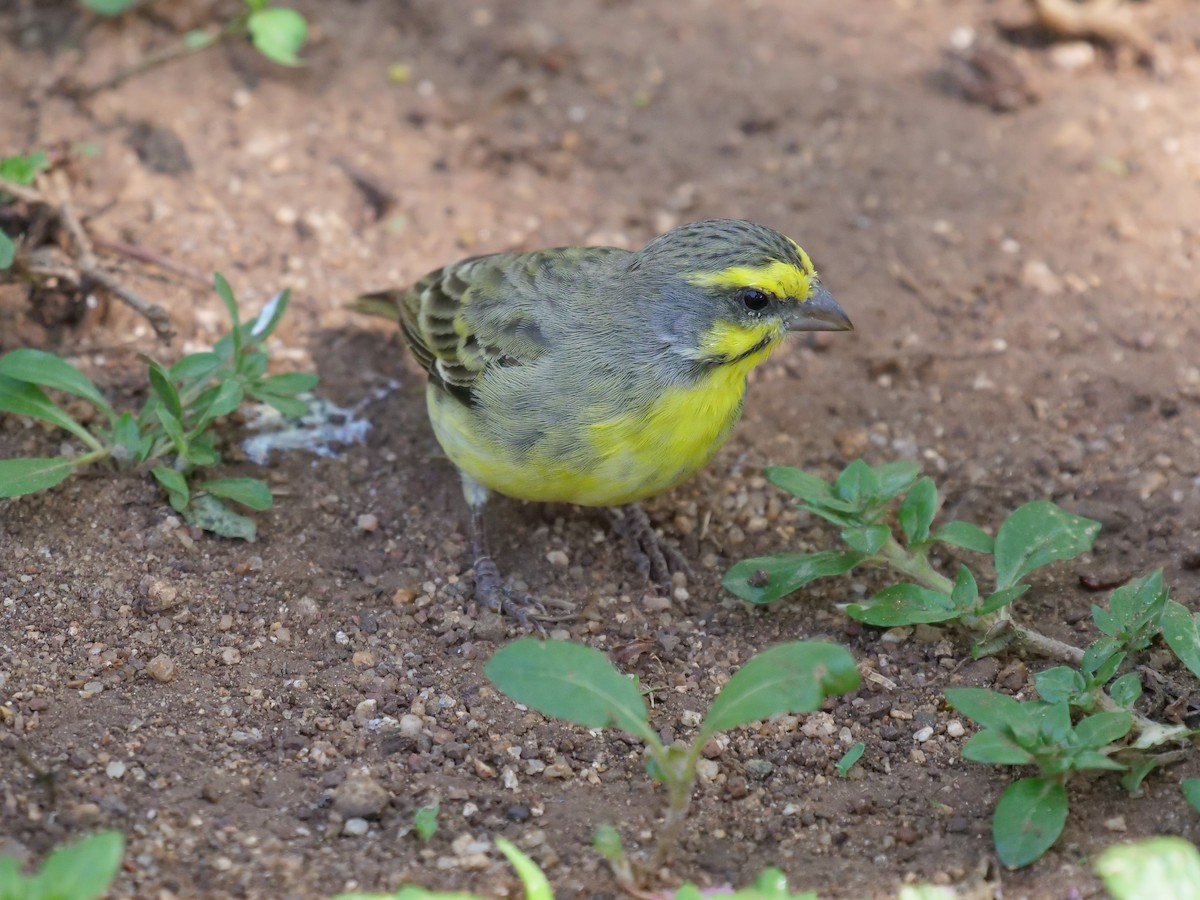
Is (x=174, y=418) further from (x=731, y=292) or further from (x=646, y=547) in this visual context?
(x=731, y=292)

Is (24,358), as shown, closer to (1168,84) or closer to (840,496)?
(840,496)

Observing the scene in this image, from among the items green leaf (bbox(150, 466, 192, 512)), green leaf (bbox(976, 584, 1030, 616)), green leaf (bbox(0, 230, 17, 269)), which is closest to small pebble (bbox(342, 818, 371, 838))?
green leaf (bbox(150, 466, 192, 512))

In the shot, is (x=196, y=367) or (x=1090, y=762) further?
(x=196, y=367)

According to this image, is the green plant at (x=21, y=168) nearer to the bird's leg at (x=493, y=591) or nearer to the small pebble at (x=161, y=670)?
the bird's leg at (x=493, y=591)

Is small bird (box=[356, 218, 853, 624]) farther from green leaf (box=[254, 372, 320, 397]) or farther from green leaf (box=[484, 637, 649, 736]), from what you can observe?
green leaf (box=[484, 637, 649, 736])

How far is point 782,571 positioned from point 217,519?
2294 millimetres

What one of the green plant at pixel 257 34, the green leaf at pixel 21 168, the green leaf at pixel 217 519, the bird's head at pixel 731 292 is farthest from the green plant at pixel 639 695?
the green plant at pixel 257 34

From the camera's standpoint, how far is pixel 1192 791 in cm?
376

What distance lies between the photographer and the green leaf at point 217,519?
512cm

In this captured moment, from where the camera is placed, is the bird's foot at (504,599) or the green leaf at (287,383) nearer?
the bird's foot at (504,599)

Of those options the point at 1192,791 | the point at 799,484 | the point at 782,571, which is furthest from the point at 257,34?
the point at 1192,791

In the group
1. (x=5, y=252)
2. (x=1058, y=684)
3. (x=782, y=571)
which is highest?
(x=5, y=252)

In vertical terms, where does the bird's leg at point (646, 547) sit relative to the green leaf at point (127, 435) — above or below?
below

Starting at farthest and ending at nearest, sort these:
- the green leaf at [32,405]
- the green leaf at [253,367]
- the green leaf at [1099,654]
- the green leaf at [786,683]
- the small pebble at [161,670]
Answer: the green leaf at [253,367], the green leaf at [32,405], the small pebble at [161,670], the green leaf at [1099,654], the green leaf at [786,683]
